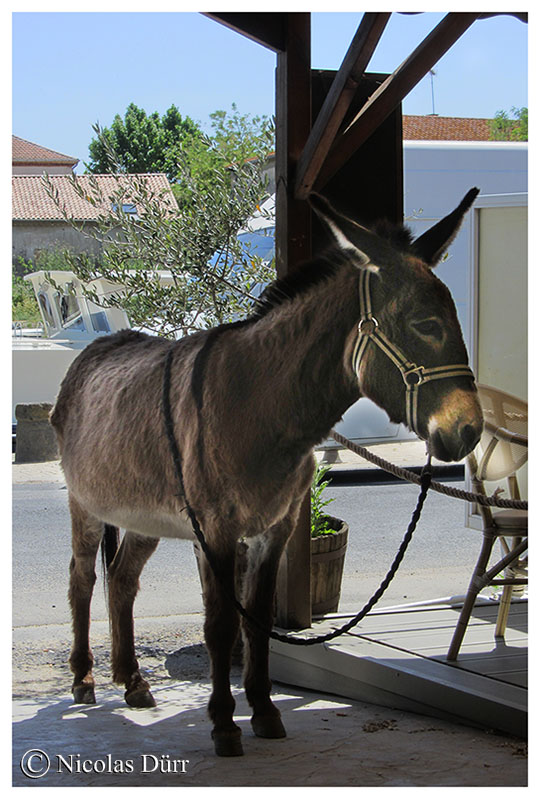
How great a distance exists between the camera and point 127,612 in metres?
3.96

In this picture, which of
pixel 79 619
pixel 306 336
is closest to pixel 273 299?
pixel 306 336

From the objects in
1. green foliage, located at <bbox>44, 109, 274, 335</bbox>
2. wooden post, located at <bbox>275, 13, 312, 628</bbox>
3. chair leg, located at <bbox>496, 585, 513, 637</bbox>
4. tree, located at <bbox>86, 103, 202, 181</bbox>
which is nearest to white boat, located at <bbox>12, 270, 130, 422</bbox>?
green foliage, located at <bbox>44, 109, 274, 335</bbox>

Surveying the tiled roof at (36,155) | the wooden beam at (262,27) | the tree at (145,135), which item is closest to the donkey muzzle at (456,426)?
the wooden beam at (262,27)

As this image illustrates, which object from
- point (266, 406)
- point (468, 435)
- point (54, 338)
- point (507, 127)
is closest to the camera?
point (468, 435)

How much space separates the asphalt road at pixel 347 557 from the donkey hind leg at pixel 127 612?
6.75 feet

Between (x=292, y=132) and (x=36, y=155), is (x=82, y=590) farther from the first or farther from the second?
(x=36, y=155)

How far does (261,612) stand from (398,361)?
1247 millimetres

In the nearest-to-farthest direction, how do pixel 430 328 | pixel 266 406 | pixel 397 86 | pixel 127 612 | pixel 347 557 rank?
pixel 430 328
pixel 266 406
pixel 397 86
pixel 127 612
pixel 347 557

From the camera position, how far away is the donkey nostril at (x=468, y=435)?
8.65 feet

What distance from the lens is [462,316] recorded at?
39.4 feet

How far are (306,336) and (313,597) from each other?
2.20 meters

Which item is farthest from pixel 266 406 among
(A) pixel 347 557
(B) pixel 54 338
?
(B) pixel 54 338

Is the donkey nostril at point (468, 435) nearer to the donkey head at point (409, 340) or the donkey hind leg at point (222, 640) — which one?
the donkey head at point (409, 340)

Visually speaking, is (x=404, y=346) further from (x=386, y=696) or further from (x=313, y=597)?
(x=313, y=597)
